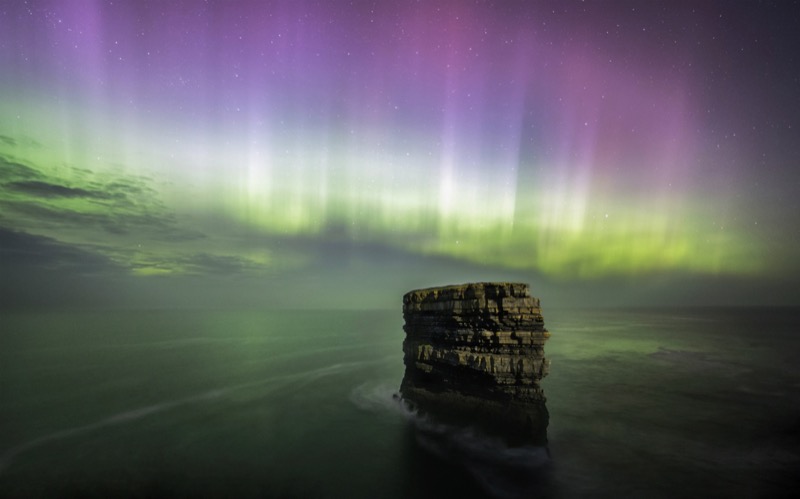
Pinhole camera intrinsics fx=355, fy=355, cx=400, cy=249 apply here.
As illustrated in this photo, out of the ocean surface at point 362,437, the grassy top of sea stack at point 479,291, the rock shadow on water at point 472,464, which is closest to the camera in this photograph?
the rock shadow on water at point 472,464

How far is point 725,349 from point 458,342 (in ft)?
227

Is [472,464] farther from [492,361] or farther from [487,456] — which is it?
[492,361]

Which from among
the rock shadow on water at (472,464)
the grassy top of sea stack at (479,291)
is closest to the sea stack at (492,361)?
the grassy top of sea stack at (479,291)

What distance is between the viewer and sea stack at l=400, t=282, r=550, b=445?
19.0 m

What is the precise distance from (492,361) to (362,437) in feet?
31.4

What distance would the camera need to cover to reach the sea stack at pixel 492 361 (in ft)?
62.4

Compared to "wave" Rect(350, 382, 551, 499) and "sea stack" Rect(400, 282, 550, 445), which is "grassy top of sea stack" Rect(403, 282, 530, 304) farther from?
"wave" Rect(350, 382, 551, 499)

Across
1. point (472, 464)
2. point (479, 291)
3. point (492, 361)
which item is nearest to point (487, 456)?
point (472, 464)

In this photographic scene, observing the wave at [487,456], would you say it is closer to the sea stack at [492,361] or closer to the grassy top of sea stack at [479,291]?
the sea stack at [492,361]

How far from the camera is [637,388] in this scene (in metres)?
34.0

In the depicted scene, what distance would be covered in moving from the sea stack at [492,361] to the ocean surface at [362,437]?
4.18ft

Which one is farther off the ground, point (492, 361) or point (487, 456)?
point (492, 361)

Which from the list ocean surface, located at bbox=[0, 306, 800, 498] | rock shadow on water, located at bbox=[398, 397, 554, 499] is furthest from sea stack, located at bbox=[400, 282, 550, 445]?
ocean surface, located at bbox=[0, 306, 800, 498]

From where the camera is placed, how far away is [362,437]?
21.9 meters
